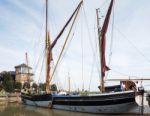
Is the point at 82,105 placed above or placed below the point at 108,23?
below

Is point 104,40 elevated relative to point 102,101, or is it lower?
elevated

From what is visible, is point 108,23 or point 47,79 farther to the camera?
point 47,79

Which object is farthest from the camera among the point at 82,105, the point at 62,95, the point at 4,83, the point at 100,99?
the point at 4,83

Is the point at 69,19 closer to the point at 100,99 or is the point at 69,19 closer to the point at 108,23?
the point at 108,23

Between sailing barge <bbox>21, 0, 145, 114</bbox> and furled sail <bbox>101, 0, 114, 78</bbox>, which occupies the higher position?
furled sail <bbox>101, 0, 114, 78</bbox>

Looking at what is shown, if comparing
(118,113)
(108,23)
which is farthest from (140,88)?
(108,23)

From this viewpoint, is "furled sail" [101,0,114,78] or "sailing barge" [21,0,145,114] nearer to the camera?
"sailing barge" [21,0,145,114]

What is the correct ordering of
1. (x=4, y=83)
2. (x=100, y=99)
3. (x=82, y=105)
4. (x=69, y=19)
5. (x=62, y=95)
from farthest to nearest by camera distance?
1. (x=4, y=83)
2. (x=69, y=19)
3. (x=62, y=95)
4. (x=82, y=105)
5. (x=100, y=99)

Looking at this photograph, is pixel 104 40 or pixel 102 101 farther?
pixel 104 40

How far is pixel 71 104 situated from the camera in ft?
157

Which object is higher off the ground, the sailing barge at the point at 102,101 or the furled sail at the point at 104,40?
the furled sail at the point at 104,40

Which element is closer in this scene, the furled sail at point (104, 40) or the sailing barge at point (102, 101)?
the sailing barge at point (102, 101)

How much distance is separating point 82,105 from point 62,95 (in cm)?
689

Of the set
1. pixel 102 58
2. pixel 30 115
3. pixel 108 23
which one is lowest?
pixel 30 115
